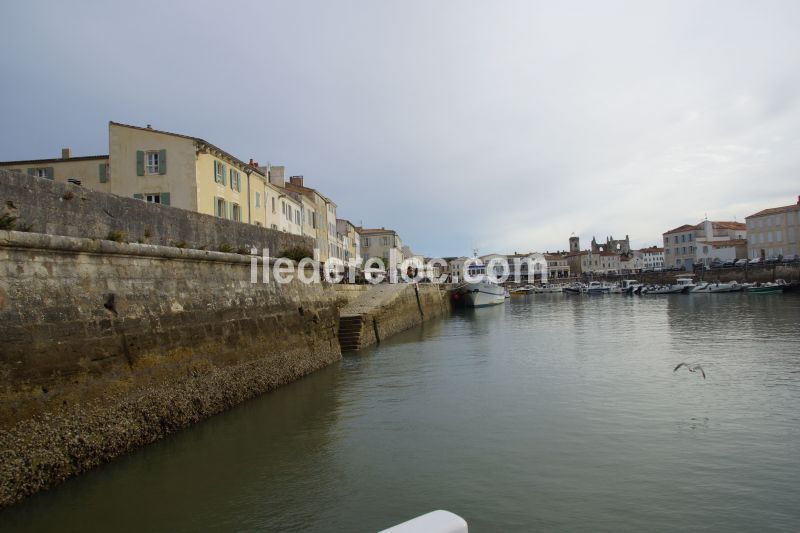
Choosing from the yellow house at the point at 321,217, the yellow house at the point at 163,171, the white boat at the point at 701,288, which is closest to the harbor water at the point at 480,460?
the yellow house at the point at 163,171

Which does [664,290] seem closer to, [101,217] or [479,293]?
[479,293]

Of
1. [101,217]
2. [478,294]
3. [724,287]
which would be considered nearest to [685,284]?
[724,287]

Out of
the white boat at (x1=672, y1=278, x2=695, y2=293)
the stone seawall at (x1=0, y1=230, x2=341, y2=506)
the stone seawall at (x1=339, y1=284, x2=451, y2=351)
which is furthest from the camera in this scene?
the white boat at (x1=672, y1=278, x2=695, y2=293)

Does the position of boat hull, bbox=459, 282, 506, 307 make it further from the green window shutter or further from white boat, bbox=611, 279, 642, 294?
the green window shutter

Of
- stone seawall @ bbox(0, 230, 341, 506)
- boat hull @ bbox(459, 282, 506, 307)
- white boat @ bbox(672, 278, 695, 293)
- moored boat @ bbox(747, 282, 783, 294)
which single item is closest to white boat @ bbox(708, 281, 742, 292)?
white boat @ bbox(672, 278, 695, 293)

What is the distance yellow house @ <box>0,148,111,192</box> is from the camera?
24.8 m

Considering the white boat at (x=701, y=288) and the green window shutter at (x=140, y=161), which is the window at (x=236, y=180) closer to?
the green window shutter at (x=140, y=161)

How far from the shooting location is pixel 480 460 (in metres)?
8.02

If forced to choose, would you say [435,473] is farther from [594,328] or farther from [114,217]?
[594,328]

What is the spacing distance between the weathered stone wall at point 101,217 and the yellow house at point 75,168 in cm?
1493

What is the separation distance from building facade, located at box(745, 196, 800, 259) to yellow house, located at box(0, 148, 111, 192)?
3057 inches

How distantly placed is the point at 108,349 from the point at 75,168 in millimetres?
20993

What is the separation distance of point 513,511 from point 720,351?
15.1m

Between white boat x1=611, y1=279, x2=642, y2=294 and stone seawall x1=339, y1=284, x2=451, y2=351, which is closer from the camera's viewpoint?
stone seawall x1=339, y1=284, x2=451, y2=351
